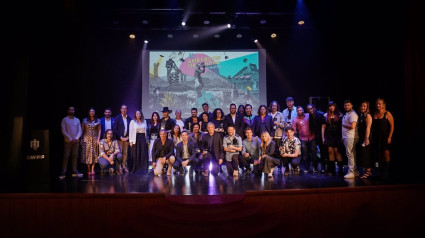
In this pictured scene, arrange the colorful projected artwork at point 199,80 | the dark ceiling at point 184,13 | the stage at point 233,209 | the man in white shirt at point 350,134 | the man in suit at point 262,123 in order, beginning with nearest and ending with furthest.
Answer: the stage at point 233,209 < the man in white shirt at point 350,134 < the man in suit at point 262,123 < the dark ceiling at point 184,13 < the colorful projected artwork at point 199,80

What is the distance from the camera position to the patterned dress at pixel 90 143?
5.74m

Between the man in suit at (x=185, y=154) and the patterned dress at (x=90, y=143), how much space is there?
77.2 inches

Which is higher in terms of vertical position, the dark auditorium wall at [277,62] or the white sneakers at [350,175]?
the dark auditorium wall at [277,62]

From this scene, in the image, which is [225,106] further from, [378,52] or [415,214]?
[415,214]

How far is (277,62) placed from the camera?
26.6 ft

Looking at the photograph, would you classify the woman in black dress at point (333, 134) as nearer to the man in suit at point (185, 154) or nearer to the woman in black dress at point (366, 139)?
the woman in black dress at point (366, 139)

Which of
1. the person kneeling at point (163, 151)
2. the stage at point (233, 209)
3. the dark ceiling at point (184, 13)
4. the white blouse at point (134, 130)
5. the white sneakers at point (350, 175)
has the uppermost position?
the dark ceiling at point (184, 13)

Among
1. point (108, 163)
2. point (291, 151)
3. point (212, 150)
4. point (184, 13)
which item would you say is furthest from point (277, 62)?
point (108, 163)

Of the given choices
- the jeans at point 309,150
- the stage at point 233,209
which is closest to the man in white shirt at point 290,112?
the jeans at point 309,150

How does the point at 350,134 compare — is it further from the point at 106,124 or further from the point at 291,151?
the point at 106,124

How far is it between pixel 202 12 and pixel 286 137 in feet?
13.1

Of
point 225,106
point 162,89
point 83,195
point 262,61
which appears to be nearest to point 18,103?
point 83,195

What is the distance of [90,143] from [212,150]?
9.48 feet

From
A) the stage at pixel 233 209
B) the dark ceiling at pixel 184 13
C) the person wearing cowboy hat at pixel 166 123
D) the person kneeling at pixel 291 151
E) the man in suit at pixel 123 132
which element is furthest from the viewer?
the dark ceiling at pixel 184 13
